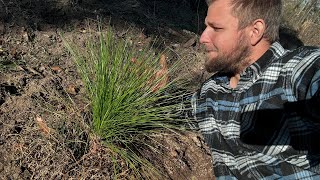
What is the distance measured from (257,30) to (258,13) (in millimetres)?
95

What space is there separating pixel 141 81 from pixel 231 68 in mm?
524

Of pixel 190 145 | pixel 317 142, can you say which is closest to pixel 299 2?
pixel 190 145

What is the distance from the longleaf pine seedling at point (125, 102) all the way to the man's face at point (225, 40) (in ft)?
1.07

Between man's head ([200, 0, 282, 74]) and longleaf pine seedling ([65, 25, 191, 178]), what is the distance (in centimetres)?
38

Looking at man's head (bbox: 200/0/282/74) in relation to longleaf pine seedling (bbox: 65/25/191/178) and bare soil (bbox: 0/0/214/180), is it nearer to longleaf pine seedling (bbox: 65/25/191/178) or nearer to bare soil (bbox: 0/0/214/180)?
longleaf pine seedling (bbox: 65/25/191/178)

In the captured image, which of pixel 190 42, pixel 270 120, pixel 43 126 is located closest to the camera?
pixel 270 120

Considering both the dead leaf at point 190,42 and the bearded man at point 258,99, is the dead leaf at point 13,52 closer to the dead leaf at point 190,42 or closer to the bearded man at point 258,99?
the bearded man at point 258,99

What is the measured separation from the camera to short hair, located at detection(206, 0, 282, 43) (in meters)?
2.24

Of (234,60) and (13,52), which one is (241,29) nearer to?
(234,60)

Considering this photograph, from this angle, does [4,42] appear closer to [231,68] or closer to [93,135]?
[93,135]

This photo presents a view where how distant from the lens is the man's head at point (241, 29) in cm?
224

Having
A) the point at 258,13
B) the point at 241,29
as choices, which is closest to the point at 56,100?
the point at 241,29

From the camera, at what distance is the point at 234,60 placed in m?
2.32

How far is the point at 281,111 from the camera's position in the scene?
2.04 meters
